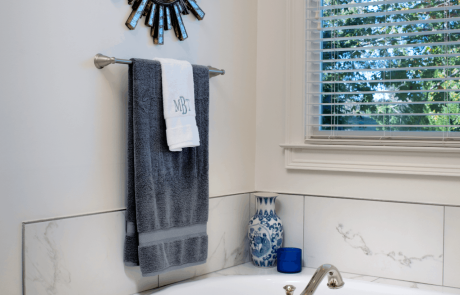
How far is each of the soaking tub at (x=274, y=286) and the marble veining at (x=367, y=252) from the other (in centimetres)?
9

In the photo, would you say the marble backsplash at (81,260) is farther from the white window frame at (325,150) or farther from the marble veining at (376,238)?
the white window frame at (325,150)

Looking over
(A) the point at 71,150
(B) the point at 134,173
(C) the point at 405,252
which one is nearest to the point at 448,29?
(C) the point at 405,252

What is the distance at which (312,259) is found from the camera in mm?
2002

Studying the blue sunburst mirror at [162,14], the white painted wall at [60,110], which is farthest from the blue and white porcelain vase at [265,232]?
the blue sunburst mirror at [162,14]

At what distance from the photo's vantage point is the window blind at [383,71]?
178 cm

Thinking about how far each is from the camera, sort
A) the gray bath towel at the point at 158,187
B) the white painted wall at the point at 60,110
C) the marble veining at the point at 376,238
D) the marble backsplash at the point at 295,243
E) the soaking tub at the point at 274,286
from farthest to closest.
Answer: the marble veining at the point at 376,238, the soaking tub at the point at 274,286, the gray bath towel at the point at 158,187, the marble backsplash at the point at 295,243, the white painted wall at the point at 60,110

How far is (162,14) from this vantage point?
65.6 inches

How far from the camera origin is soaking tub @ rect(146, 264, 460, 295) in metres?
1.65

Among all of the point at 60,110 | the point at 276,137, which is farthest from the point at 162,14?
the point at 276,137

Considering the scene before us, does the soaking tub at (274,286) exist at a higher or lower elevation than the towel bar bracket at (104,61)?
lower

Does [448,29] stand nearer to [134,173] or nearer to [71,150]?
[134,173]

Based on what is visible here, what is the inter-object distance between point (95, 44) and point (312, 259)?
50.0 inches

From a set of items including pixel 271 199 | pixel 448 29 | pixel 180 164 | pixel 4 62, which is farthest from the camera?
pixel 271 199

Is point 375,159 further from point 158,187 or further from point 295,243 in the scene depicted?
point 158,187
